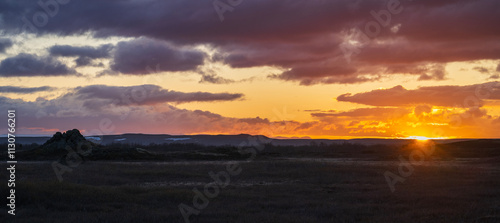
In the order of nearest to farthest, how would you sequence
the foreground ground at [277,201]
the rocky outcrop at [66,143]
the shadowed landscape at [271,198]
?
the foreground ground at [277,201], the shadowed landscape at [271,198], the rocky outcrop at [66,143]

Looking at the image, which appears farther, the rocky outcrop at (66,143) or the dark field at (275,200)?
the rocky outcrop at (66,143)

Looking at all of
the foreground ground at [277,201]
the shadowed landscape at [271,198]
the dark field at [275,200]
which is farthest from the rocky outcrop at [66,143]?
the foreground ground at [277,201]

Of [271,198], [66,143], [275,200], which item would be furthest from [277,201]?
[66,143]

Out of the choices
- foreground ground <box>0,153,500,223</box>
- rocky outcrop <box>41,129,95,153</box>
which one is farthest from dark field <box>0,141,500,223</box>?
rocky outcrop <box>41,129,95,153</box>

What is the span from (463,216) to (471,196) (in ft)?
15.1

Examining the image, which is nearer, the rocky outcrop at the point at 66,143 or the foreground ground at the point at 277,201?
the foreground ground at the point at 277,201

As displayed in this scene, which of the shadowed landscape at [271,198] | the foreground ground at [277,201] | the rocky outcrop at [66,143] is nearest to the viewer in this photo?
the foreground ground at [277,201]

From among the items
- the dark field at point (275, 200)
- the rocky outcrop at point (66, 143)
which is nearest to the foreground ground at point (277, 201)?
the dark field at point (275, 200)

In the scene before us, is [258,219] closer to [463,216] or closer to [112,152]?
[463,216]

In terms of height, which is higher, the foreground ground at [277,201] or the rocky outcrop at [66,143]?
the rocky outcrop at [66,143]

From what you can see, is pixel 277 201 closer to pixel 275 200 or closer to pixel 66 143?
pixel 275 200

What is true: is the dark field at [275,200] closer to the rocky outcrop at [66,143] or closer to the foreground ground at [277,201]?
the foreground ground at [277,201]

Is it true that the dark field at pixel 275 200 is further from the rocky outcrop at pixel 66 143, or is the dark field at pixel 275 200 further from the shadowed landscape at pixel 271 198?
the rocky outcrop at pixel 66 143

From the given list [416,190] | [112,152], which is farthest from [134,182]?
[112,152]
